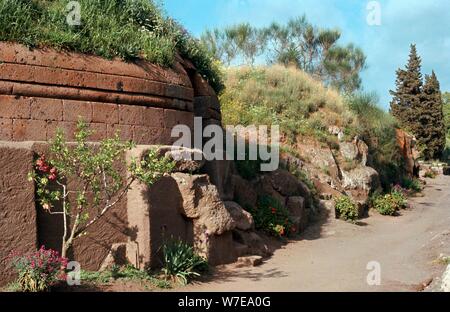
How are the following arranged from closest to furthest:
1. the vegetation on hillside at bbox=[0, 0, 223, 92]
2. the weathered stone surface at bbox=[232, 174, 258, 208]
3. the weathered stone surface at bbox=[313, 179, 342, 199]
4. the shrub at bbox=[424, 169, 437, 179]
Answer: the vegetation on hillside at bbox=[0, 0, 223, 92]
the weathered stone surface at bbox=[232, 174, 258, 208]
the weathered stone surface at bbox=[313, 179, 342, 199]
the shrub at bbox=[424, 169, 437, 179]

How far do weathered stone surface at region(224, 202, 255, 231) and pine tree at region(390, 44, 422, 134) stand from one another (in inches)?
1044

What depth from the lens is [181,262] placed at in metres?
7.87

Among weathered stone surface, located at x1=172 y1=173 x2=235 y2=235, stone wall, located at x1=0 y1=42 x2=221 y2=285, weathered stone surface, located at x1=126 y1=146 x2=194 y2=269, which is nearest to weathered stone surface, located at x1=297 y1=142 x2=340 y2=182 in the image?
weathered stone surface, located at x1=172 y1=173 x2=235 y2=235

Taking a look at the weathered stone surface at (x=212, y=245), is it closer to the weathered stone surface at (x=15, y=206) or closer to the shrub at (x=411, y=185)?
the weathered stone surface at (x=15, y=206)

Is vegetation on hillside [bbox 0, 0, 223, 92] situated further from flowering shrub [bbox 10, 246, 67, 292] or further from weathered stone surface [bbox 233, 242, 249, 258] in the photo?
weathered stone surface [bbox 233, 242, 249, 258]

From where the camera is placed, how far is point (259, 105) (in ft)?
66.4

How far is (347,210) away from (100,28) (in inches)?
355

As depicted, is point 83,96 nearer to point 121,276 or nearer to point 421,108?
point 121,276

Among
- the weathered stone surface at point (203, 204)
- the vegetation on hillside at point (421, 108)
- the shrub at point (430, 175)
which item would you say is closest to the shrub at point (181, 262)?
the weathered stone surface at point (203, 204)

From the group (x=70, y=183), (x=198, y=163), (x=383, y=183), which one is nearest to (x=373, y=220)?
(x=383, y=183)

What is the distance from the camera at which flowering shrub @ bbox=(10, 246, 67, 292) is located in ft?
20.8

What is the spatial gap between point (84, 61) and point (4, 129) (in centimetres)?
164

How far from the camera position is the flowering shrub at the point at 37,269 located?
6.34m

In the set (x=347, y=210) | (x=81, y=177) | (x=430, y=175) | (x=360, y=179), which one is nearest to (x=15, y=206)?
(x=81, y=177)
